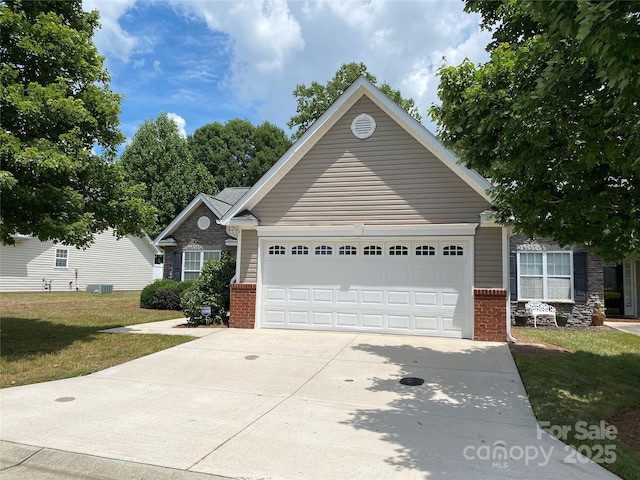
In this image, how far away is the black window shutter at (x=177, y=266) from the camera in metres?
19.9

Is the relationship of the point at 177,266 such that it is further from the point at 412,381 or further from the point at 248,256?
the point at 412,381

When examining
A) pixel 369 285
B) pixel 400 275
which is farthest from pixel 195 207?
pixel 400 275

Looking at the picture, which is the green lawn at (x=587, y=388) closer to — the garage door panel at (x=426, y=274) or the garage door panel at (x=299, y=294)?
the garage door panel at (x=426, y=274)

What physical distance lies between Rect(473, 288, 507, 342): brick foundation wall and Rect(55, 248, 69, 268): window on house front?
24.5 metres

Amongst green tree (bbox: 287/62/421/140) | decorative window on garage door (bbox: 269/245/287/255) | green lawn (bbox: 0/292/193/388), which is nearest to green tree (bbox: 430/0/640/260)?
decorative window on garage door (bbox: 269/245/287/255)

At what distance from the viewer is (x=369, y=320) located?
10859mm

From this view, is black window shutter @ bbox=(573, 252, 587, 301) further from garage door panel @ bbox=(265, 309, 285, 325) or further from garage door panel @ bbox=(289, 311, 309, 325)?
garage door panel @ bbox=(265, 309, 285, 325)

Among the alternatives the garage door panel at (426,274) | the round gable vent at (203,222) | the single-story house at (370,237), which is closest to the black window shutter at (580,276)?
the single-story house at (370,237)

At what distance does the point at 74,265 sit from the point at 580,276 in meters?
26.4

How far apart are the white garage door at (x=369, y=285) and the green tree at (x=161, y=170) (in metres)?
23.5

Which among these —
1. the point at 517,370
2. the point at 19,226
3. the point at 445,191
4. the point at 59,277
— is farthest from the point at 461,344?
the point at 59,277

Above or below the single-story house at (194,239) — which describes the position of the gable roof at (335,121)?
above

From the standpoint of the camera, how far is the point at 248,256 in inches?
462

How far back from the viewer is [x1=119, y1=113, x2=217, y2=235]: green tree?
32.7 m
